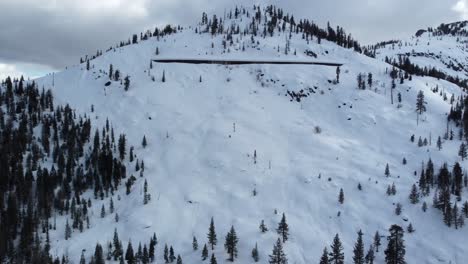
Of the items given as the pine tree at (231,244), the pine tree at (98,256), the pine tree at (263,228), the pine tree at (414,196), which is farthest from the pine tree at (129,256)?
the pine tree at (414,196)

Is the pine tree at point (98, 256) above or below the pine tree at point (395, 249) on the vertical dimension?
below

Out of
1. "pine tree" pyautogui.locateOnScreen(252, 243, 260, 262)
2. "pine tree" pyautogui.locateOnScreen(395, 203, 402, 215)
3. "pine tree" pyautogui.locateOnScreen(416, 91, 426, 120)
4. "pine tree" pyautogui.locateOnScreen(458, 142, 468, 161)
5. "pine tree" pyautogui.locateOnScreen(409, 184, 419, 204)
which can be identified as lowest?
→ "pine tree" pyautogui.locateOnScreen(252, 243, 260, 262)

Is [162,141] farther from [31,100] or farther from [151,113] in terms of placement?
[31,100]

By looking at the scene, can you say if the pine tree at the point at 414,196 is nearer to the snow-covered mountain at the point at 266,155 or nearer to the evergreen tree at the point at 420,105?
the snow-covered mountain at the point at 266,155

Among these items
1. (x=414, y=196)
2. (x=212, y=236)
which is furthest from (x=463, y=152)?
(x=212, y=236)

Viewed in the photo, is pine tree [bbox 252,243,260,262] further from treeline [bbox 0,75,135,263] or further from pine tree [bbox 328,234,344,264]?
treeline [bbox 0,75,135,263]

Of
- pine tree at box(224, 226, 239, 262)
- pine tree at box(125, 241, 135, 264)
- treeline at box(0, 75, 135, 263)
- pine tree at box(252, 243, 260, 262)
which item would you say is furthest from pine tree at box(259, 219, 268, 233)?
treeline at box(0, 75, 135, 263)
